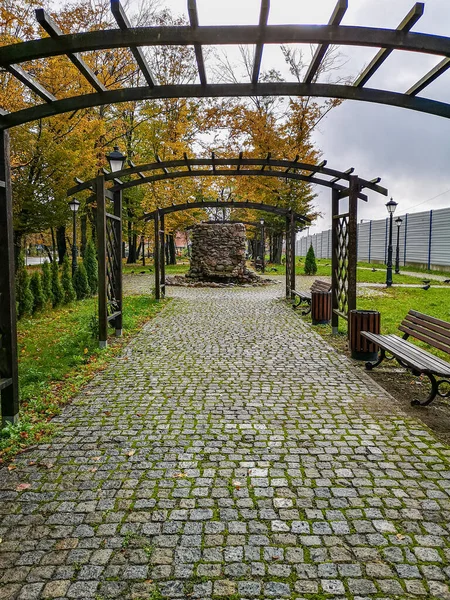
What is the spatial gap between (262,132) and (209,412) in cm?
1674

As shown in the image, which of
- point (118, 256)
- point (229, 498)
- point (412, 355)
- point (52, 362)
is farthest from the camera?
point (118, 256)

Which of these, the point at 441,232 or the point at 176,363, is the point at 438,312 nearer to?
the point at 176,363

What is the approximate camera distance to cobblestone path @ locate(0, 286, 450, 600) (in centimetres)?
251

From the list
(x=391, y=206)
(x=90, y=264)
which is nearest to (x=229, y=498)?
(x=90, y=264)

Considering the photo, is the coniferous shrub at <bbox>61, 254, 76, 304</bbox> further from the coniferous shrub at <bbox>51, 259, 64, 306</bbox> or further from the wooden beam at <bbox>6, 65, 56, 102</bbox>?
the wooden beam at <bbox>6, 65, 56, 102</bbox>

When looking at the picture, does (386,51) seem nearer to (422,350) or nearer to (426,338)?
(422,350)

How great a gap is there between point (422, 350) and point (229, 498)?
3.80m

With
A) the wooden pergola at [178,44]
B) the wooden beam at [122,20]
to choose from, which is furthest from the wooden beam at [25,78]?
the wooden beam at [122,20]

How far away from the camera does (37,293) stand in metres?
12.8

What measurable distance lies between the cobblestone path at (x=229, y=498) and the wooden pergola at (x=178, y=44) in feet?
4.47

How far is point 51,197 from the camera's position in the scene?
17.6m

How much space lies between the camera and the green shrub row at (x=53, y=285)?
12008mm

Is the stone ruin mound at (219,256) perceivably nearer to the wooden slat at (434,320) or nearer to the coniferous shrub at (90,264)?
the coniferous shrub at (90,264)

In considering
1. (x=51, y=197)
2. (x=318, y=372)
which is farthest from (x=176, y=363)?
(x=51, y=197)
